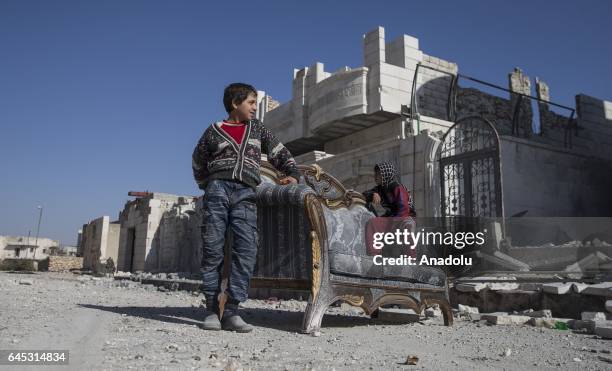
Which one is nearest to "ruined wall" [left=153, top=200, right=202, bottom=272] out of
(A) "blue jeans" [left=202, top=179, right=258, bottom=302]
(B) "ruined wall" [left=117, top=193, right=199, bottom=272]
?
(B) "ruined wall" [left=117, top=193, right=199, bottom=272]

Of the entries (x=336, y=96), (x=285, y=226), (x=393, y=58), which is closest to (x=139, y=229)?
(x=336, y=96)

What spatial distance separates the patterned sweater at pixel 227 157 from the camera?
10.8ft

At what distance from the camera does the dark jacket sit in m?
4.23

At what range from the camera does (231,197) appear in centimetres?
331

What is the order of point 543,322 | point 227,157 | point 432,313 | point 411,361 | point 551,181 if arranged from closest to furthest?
point 411,361 < point 227,157 < point 543,322 < point 432,313 < point 551,181

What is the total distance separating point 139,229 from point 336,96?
40.9 feet

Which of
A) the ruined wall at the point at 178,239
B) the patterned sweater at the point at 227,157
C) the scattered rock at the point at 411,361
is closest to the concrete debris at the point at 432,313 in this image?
the patterned sweater at the point at 227,157

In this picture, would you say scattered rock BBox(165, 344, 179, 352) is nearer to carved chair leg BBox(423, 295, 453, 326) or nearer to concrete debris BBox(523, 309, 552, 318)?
carved chair leg BBox(423, 295, 453, 326)

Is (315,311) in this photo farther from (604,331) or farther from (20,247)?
(20,247)

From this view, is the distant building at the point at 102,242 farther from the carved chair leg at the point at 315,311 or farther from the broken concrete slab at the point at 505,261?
→ the carved chair leg at the point at 315,311

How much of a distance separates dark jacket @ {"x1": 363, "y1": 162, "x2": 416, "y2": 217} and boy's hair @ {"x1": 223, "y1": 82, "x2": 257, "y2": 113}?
157 centimetres

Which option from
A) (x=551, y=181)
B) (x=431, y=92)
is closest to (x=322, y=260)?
(x=551, y=181)

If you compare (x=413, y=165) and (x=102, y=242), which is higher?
(x=413, y=165)

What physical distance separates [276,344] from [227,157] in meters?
1.34
